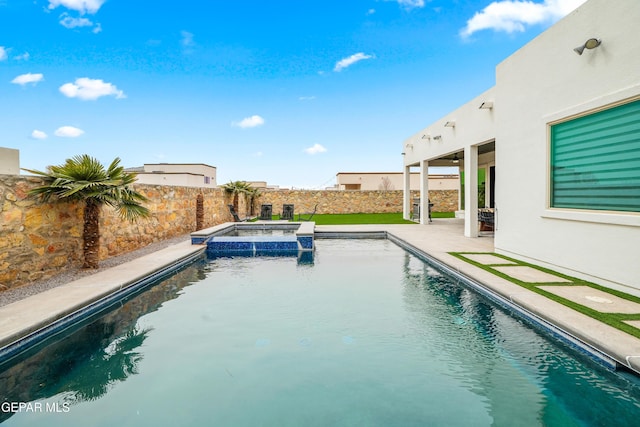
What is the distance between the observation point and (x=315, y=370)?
3.60 m

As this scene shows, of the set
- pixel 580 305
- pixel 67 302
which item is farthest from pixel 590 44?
pixel 67 302

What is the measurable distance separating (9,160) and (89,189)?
461 cm

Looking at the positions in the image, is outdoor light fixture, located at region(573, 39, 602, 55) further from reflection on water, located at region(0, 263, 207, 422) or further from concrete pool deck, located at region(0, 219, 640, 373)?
reflection on water, located at region(0, 263, 207, 422)

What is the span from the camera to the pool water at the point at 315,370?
2.91 m

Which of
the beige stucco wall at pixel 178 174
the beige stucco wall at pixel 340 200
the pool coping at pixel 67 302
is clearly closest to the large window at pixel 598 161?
the pool coping at pixel 67 302

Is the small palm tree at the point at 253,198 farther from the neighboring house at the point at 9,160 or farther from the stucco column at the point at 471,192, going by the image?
the stucco column at the point at 471,192

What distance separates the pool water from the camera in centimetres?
291

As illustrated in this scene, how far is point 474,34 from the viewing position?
19.2 m

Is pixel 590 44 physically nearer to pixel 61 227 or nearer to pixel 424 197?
pixel 61 227

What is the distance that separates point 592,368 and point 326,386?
2.52 m

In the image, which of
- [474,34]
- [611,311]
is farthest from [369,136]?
[611,311]

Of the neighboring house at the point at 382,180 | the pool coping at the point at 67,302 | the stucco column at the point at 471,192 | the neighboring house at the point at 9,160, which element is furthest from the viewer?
the neighboring house at the point at 382,180

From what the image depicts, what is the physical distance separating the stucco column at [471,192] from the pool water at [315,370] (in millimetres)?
6659

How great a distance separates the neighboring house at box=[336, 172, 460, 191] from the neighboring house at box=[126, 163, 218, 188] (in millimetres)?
14081
